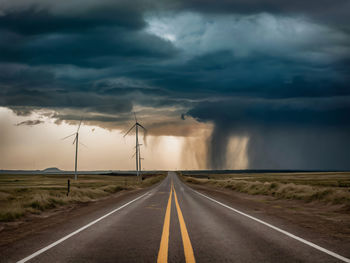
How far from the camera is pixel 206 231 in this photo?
10477 millimetres

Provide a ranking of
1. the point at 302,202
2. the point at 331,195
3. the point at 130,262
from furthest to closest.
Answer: the point at 302,202 < the point at 331,195 < the point at 130,262

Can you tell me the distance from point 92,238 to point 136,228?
7.20 feet

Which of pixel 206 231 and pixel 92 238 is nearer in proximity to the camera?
pixel 92 238

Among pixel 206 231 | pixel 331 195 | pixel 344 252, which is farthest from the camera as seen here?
pixel 331 195

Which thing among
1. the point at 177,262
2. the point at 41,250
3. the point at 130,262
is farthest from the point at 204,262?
the point at 41,250

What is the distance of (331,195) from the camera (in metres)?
20.6

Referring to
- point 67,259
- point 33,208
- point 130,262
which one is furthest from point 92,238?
point 33,208

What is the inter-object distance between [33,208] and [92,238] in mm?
9638

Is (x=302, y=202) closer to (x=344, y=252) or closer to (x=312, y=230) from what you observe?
(x=312, y=230)

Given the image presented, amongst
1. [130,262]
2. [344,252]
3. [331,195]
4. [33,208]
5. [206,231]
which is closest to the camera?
[130,262]

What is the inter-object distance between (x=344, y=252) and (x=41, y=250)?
7642mm

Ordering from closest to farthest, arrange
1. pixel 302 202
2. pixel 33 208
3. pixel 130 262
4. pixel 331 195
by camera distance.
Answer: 1. pixel 130 262
2. pixel 33 208
3. pixel 331 195
4. pixel 302 202

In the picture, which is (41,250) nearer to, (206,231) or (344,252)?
(206,231)

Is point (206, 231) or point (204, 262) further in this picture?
point (206, 231)
